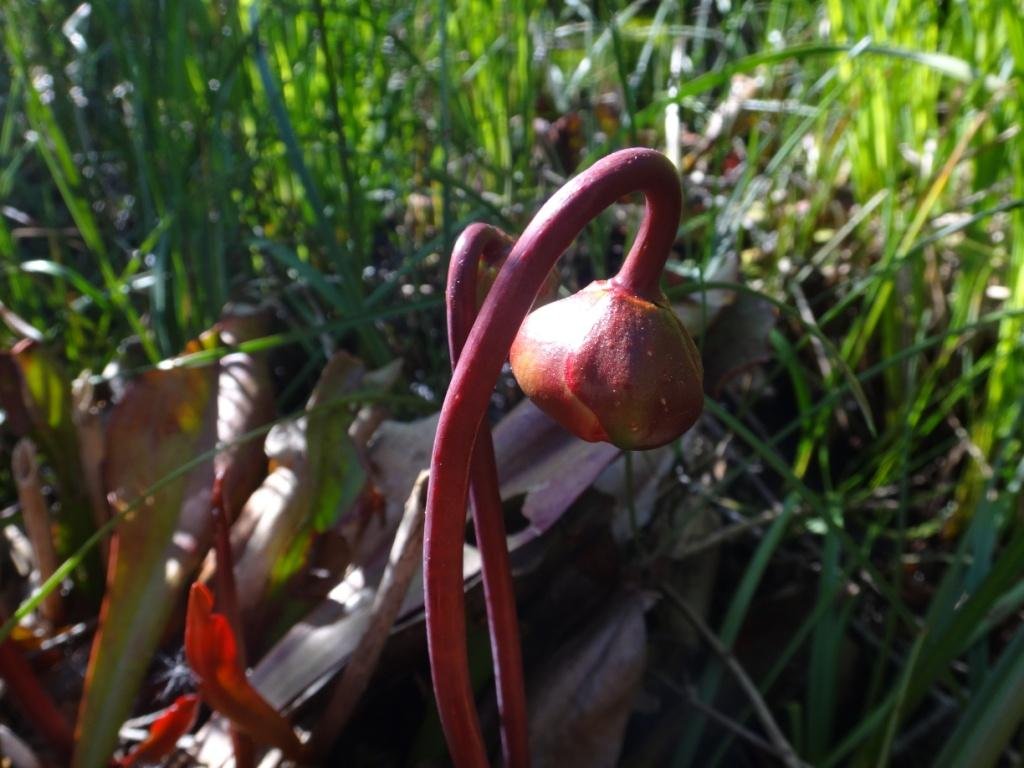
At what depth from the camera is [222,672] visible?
2.19 feet

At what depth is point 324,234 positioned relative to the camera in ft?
3.31

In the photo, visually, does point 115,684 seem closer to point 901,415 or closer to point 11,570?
point 11,570

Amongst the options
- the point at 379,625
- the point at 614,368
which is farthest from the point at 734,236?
the point at 614,368

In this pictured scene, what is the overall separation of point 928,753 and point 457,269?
2.55 feet

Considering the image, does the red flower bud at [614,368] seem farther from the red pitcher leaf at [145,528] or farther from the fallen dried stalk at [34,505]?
the fallen dried stalk at [34,505]

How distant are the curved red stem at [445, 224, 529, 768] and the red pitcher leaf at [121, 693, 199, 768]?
0.89ft

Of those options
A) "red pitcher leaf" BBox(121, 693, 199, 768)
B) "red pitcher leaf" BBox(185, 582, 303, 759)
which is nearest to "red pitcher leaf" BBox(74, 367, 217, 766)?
"red pitcher leaf" BBox(121, 693, 199, 768)

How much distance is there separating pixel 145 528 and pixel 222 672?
0.93 feet

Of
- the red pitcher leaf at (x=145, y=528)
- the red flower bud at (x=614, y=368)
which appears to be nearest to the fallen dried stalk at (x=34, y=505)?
the red pitcher leaf at (x=145, y=528)

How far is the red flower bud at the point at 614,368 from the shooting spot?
441 millimetres

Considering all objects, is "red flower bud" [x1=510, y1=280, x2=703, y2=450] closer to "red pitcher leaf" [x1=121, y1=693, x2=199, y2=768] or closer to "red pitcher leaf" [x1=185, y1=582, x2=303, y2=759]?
"red pitcher leaf" [x1=185, y1=582, x2=303, y2=759]

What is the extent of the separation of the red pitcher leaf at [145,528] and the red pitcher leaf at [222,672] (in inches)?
6.7

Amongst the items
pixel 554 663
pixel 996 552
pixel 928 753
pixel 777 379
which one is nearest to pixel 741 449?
pixel 777 379

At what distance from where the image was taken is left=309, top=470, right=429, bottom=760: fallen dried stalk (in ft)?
2.35
